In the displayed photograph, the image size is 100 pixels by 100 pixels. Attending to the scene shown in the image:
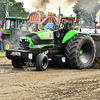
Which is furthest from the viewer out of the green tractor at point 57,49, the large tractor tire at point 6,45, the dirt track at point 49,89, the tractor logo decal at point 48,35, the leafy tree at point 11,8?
the leafy tree at point 11,8

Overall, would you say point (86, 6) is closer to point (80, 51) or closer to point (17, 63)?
point (80, 51)

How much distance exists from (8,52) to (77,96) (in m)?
3.59

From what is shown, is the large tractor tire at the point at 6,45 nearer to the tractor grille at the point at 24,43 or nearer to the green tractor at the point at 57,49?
the green tractor at the point at 57,49

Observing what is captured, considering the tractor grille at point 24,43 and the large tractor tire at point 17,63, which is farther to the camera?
the large tractor tire at point 17,63

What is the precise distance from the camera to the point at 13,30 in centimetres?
1571

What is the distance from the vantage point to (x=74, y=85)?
4926 mm

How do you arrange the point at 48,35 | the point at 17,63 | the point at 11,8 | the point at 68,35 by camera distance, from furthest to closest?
the point at 11,8 → the point at 68,35 → the point at 17,63 → the point at 48,35

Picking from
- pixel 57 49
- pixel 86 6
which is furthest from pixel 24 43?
pixel 86 6

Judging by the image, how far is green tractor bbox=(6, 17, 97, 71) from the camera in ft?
22.6

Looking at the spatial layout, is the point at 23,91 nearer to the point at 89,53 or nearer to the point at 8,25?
the point at 89,53

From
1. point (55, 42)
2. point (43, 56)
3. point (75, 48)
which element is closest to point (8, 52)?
point (43, 56)

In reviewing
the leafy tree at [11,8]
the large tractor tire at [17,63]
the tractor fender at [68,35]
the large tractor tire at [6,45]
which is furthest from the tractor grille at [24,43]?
the leafy tree at [11,8]

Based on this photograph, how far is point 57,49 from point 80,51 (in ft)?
2.72

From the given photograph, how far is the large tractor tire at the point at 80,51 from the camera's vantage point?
7.40 meters
